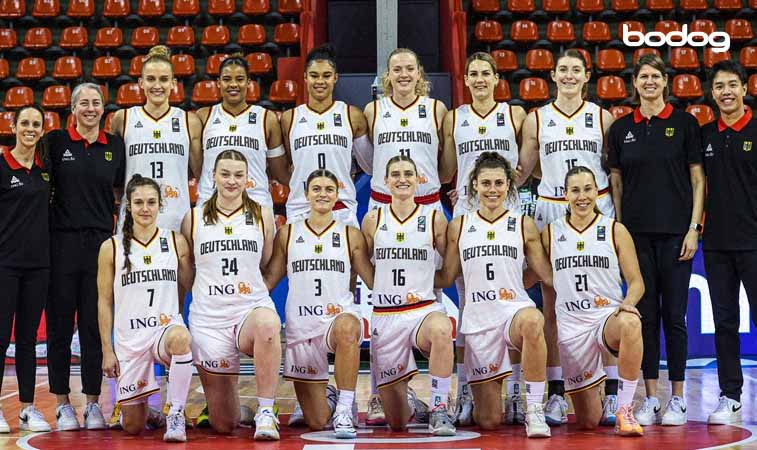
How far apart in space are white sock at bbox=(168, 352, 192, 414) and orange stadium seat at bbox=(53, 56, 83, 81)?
8104mm

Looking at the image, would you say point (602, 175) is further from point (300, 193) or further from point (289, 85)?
point (289, 85)

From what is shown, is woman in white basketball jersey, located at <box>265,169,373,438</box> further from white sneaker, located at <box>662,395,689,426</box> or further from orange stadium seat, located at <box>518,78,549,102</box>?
orange stadium seat, located at <box>518,78,549,102</box>

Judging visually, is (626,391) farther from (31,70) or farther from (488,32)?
(31,70)

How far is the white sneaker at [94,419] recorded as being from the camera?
5742 mm


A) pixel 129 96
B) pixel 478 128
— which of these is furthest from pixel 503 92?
pixel 478 128

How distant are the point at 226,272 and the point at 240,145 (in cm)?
95

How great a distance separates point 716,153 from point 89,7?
9505mm

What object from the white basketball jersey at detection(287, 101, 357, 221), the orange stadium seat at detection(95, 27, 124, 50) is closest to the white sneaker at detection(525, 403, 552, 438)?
the white basketball jersey at detection(287, 101, 357, 221)

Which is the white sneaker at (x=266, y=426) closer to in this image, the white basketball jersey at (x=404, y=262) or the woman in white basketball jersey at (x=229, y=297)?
the woman in white basketball jersey at (x=229, y=297)

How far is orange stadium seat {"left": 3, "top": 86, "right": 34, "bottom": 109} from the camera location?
12.2m

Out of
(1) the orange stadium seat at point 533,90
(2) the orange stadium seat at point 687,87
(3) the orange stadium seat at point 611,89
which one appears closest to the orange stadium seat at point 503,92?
(1) the orange stadium seat at point 533,90

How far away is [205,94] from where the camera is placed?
12070mm

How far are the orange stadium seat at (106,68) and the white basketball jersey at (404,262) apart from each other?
7.79 meters

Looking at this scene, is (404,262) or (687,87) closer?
A: (404,262)
